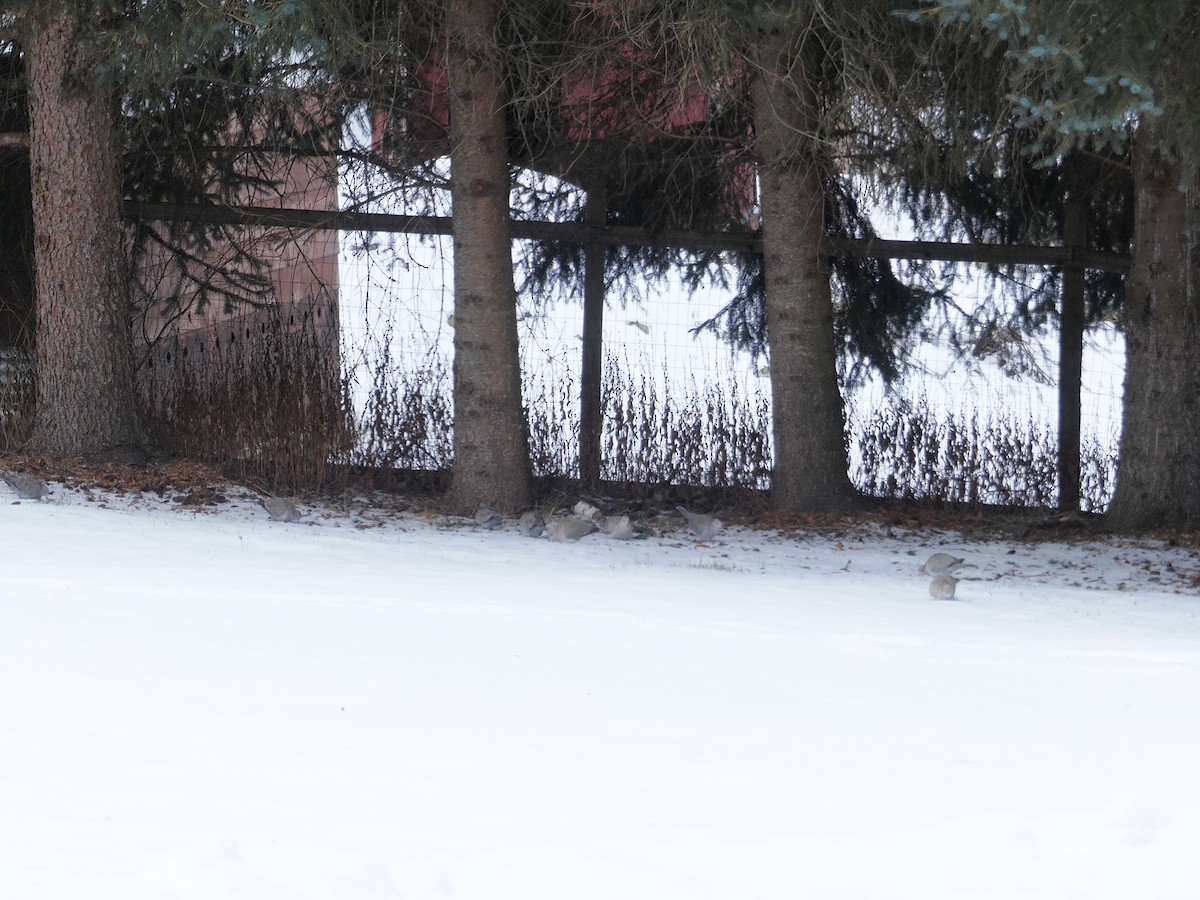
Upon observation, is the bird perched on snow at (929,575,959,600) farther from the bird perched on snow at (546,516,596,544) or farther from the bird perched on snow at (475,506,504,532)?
the bird perched on snow at (475,506,504,532)

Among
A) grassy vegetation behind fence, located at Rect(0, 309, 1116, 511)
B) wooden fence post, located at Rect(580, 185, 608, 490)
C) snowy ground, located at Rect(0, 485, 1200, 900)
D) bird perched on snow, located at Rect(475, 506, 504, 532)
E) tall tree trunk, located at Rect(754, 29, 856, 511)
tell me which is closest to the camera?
snowy ground, located at Rect(0, 485, 1200, 900)

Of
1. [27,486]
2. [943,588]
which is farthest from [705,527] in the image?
[27,486]

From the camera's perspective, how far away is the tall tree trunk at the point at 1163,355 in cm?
797

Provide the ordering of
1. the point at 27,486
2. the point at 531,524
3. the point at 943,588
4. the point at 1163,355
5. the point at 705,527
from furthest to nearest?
the point at 1163,355 < the point at 705,527 < the point at 531,524 < the point at 27,486 < the point at 943,588

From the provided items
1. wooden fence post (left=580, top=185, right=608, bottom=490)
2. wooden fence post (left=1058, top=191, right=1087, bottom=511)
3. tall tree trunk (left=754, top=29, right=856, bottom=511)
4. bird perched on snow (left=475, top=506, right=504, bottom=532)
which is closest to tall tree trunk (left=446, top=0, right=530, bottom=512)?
bird perched on snow (left=475, top=506, right=504, bottom=532)

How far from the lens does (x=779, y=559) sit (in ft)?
22.4

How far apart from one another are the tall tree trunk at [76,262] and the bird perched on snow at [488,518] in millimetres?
2440

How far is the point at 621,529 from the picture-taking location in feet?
23.6

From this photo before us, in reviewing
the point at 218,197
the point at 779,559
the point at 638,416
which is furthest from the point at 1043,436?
the point at 218,197

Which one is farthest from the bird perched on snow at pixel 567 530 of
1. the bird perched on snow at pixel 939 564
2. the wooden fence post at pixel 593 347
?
the wooden fence post at pixel 593 347

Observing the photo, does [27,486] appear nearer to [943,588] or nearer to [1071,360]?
[943,588]

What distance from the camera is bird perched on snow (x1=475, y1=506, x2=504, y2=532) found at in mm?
7379

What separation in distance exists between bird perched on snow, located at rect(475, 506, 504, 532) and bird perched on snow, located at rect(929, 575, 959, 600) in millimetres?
2729

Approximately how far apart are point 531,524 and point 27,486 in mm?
2689
